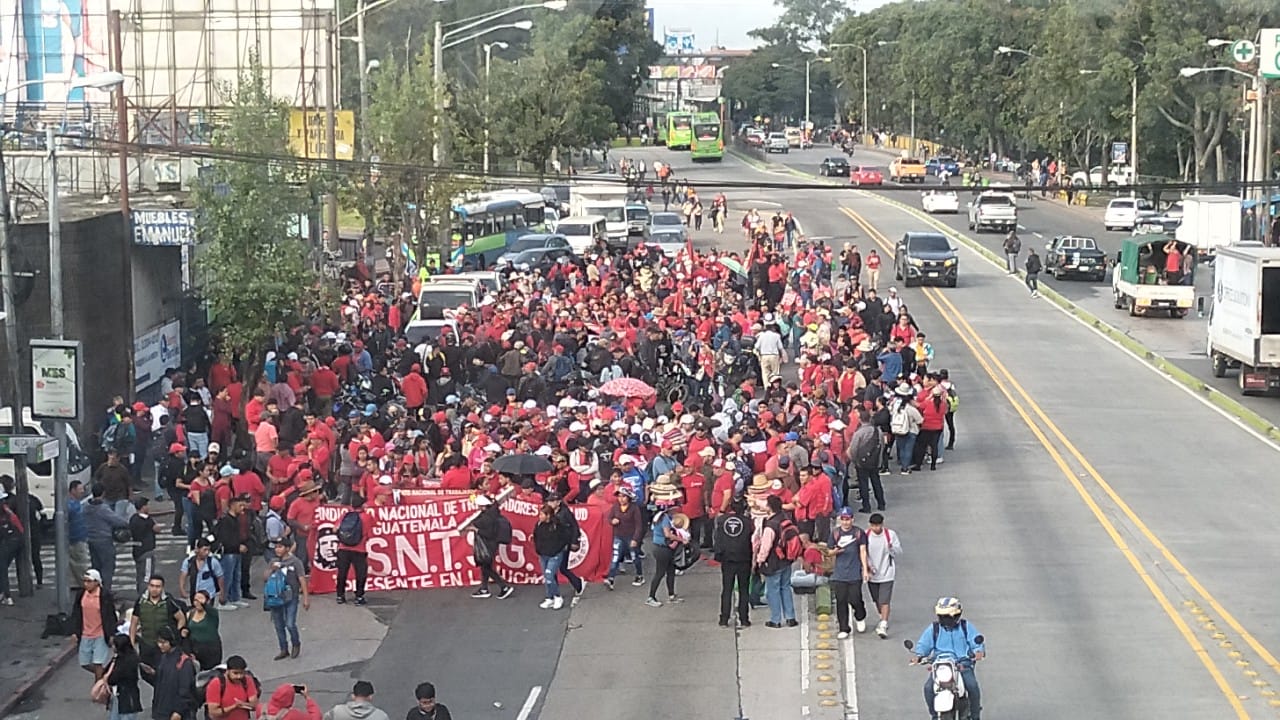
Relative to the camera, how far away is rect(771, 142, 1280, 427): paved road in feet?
125

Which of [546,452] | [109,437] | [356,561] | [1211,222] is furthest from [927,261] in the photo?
[356,561]

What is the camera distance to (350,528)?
20766mm

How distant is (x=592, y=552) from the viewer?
72.0ft

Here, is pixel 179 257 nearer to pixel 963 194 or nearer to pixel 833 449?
pixel 833 449

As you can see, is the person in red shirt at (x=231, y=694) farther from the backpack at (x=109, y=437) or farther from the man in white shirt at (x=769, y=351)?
the man in white shirt at (x=769, y=351)

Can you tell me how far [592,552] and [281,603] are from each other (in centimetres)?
438

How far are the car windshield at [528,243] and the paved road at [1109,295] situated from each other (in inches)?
600

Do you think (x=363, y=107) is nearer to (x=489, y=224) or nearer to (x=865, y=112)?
(x=489, y=224)

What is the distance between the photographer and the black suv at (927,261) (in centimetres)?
5275

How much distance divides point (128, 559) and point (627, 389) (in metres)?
8.08

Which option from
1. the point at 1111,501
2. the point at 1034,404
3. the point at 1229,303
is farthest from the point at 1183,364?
the point at 1111,501

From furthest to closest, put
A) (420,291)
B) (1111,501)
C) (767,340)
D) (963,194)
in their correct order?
(963,194) → (420,291) → (767,340) → (1111,501)

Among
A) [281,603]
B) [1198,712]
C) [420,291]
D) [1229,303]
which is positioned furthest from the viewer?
[420,291]

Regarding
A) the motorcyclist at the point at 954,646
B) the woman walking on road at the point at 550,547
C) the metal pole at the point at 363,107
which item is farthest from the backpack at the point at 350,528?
the metal pole at the point at 363,107
